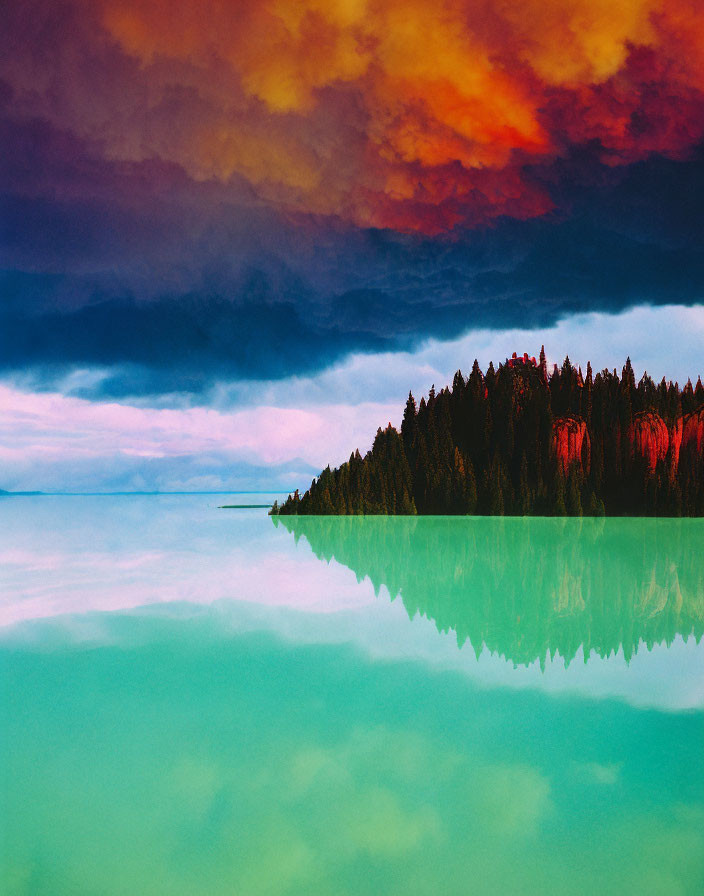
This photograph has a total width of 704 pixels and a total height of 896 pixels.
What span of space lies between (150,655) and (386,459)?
7939 centimetres

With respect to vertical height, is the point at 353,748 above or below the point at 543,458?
below

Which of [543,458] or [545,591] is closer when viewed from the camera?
[545,591]

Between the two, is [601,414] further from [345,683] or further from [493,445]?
[345,683]

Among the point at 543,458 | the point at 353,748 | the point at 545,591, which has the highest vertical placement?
the point at 543,458

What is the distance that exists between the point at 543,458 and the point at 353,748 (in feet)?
272

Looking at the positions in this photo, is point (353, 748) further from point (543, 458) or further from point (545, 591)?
point (543, 458)

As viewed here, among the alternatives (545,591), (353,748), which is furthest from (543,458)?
(353,748)

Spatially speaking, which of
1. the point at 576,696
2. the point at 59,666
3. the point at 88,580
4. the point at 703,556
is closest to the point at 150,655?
the point at 59,666

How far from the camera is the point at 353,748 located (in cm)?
632

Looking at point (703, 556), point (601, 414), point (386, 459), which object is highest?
point (601, 414)

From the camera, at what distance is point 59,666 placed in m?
9.76

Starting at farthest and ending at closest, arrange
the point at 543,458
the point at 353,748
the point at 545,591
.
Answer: the point at 543,458, the point at 545,591, the point at 353,748

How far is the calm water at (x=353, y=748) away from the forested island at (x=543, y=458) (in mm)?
70093

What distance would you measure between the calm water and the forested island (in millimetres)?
70093
